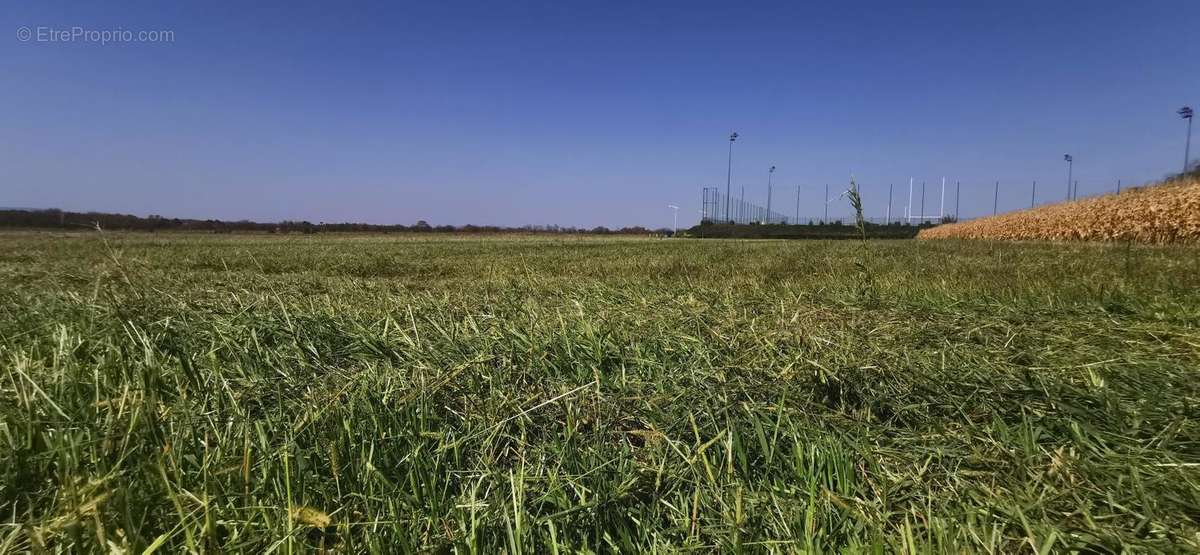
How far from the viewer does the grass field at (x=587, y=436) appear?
2.70 ft

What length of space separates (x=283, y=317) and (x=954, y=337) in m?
2.75

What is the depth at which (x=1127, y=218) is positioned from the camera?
12.5 m

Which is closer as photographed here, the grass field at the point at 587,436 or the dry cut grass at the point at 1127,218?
the grass field at the point at 587,436

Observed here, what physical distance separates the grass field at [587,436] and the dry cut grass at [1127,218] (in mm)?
10720

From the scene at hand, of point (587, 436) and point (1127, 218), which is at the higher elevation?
point (1127, 218)

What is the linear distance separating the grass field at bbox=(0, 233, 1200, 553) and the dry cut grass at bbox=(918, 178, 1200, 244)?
35.2ft

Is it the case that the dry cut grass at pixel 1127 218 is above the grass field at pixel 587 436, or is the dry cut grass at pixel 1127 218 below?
above

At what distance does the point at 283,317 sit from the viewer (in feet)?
6.47

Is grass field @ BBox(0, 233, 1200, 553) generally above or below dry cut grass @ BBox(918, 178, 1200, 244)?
below

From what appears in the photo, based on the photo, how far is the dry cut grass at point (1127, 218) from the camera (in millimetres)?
10515

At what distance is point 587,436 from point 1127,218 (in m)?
17.9

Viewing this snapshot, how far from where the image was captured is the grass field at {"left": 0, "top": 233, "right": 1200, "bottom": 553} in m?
0.82

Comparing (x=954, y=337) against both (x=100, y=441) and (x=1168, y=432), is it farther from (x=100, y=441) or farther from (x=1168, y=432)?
(x=100, y=441)

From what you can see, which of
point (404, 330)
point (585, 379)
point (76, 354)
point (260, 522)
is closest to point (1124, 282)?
point (585, 379)
